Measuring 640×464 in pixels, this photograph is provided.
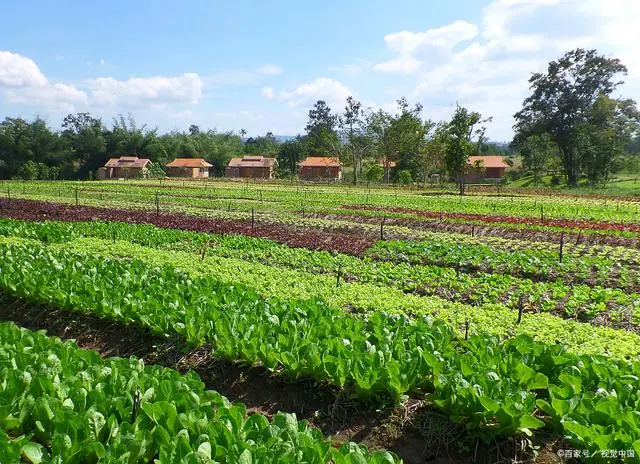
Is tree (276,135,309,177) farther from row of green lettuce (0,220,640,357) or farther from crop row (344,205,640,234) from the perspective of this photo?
row of green lettuce (0,220,640,357)

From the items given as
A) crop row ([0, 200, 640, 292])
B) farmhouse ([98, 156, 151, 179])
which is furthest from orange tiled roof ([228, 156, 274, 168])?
crop row ([0, 200, 640, 292])

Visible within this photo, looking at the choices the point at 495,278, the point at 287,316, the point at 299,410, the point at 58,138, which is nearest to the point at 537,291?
the point at 495,278

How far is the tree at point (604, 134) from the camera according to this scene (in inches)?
2037

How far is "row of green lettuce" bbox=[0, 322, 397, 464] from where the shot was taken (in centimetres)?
360

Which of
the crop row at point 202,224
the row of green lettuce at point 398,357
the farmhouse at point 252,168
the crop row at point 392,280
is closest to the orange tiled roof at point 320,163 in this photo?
the farmhouse at point 252,168

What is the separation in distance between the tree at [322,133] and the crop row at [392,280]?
188 feet

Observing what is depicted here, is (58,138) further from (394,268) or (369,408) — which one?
(369,408)

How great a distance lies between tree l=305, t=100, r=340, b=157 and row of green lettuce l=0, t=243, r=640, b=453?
65.1m

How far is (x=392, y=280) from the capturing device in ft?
36.9

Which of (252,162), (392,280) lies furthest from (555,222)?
(252,162)

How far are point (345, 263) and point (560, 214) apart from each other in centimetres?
1781

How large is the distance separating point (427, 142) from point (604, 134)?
1933cm

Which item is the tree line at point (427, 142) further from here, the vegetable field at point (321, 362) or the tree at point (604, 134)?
the vegetable field at point (321, 362)

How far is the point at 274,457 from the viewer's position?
3531mm
